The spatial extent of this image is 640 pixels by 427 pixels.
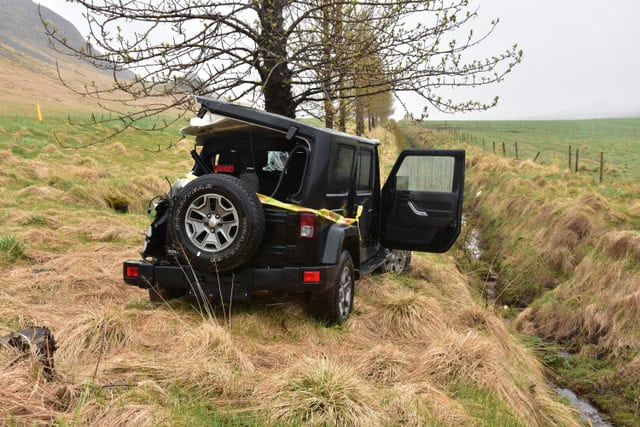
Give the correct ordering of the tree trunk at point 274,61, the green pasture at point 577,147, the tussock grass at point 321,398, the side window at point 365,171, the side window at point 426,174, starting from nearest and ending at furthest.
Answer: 1. the tussock grass at point 321,398
2. the side window at point 365,171
3. the tree trunk at point 274,61
4. the side window at point 426,174
5. the green pasture at point 577,147

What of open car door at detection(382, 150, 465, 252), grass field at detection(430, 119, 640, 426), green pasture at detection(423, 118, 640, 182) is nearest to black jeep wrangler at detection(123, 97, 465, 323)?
open car door at detection(382, 150, 465, 252)

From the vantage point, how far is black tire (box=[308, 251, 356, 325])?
197 inches

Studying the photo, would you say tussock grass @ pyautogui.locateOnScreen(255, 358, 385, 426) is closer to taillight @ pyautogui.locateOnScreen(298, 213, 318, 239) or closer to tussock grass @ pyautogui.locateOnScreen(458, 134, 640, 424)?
taillight @ pyautogui.locateOnScreen(298, 213, 318, 239)

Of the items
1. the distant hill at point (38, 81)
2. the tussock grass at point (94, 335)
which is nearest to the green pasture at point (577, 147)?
the tussock grass at point (94, 335)

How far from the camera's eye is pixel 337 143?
5258 mm

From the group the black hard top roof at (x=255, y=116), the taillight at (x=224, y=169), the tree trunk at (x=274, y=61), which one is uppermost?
the tree trunk at (x=274, y=61)

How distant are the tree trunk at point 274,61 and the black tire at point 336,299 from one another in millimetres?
2462

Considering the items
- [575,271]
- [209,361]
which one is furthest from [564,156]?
[209,361]

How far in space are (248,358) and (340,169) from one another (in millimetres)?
2175

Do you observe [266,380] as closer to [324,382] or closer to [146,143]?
[324,382]

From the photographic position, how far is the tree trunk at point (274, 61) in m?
6.59

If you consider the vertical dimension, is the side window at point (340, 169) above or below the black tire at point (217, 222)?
above

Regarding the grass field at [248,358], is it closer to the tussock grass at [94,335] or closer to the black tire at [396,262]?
the tussock grass at [94,335]

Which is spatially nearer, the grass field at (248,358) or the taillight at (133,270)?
the grass field at (248,358)
